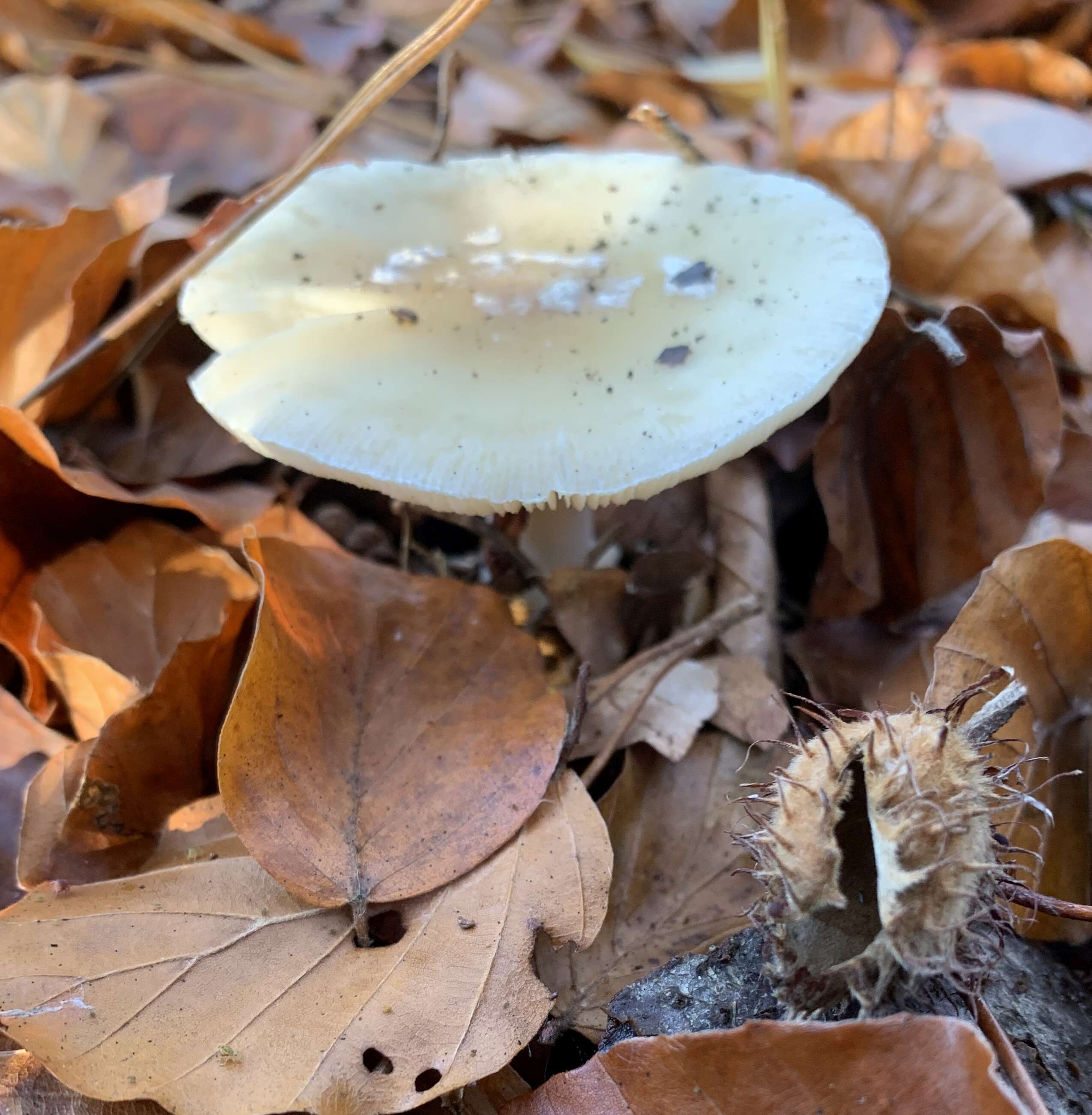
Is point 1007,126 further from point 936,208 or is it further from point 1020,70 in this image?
point 936,208

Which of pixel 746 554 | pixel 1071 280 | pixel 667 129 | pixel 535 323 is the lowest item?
pixel 746 554

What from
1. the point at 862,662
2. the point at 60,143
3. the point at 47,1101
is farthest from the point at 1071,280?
the point at 60,143

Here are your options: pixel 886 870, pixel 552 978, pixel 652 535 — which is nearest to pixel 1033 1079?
pixel 886 870

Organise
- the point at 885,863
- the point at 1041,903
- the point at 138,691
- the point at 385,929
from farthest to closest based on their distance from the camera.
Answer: the point at 138,691 < the point at 385,929 < the point at 1041,903 < the point at 885,863

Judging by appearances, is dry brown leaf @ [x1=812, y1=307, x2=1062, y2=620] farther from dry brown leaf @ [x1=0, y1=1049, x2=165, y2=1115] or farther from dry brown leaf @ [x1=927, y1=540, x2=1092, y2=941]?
dry brown leaf @ [x1=0, y1=1049, x2=165, y2=1115]

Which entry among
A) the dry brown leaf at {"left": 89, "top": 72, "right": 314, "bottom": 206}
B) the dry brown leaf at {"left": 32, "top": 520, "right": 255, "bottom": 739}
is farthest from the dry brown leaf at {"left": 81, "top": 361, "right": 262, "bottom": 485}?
the dry brown leaf at {"left": 89, "top": 72, "right": 314, "bottom": 206}

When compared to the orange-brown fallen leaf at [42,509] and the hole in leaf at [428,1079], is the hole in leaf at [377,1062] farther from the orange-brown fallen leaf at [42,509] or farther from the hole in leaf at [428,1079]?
the orange-brown fallen leaf at [42,509]
